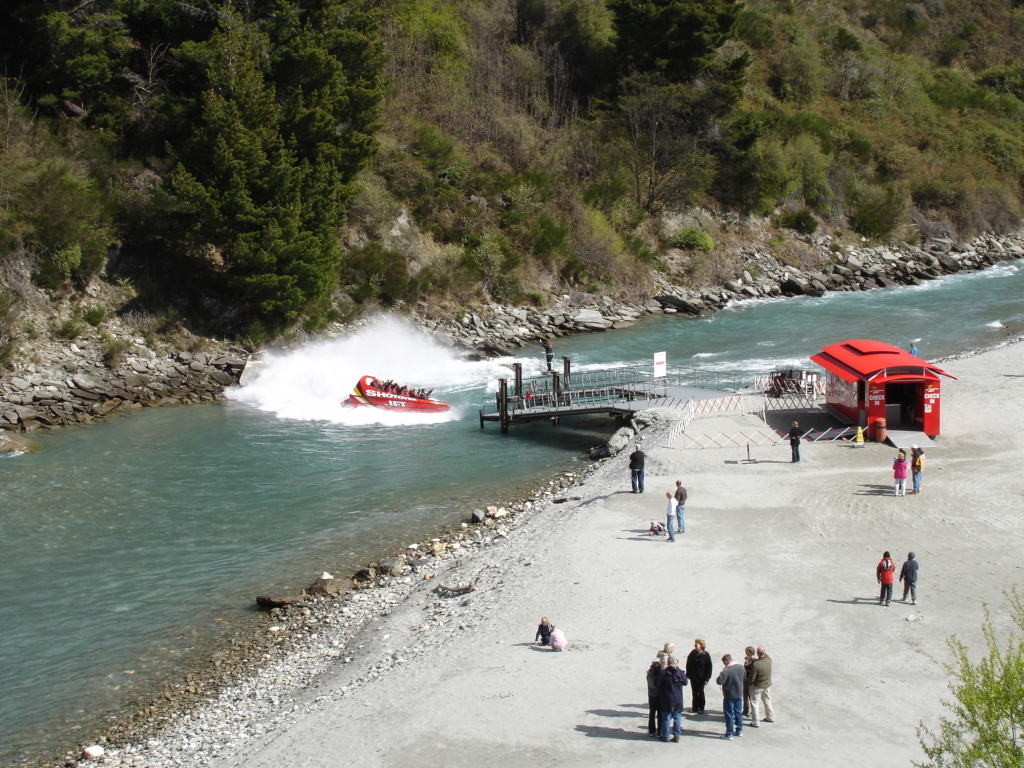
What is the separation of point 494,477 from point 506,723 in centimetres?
1691

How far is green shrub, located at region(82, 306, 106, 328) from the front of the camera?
152 feet

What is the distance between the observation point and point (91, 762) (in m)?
18.0

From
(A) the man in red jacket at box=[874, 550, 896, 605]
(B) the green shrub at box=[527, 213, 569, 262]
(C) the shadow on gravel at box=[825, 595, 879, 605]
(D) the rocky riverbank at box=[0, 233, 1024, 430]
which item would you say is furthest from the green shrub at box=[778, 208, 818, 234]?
(A) the man in red jacket at box=[874, 550, 896, 605]

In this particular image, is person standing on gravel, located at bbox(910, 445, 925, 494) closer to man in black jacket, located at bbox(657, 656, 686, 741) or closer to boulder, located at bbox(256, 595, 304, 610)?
man in black jacket, located at bbox(657, 656, 686, 741)

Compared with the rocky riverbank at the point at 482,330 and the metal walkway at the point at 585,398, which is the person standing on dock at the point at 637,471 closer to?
the metal walkway at the point at 585,398

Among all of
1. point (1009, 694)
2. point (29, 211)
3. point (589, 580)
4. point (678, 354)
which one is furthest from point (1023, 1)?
point (1009, 694)

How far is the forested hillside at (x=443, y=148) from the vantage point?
159ft

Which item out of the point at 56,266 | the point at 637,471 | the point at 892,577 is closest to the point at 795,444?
the point at 637,471

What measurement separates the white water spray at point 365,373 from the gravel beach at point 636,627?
14701mm

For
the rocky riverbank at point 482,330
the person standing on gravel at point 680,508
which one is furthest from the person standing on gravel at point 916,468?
the rocky riverbank at point 482,330

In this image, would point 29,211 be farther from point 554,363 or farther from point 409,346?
point 554,363

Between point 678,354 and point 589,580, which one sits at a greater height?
point 678,354

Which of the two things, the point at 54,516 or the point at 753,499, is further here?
the point at 54,516

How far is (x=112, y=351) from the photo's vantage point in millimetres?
45188
